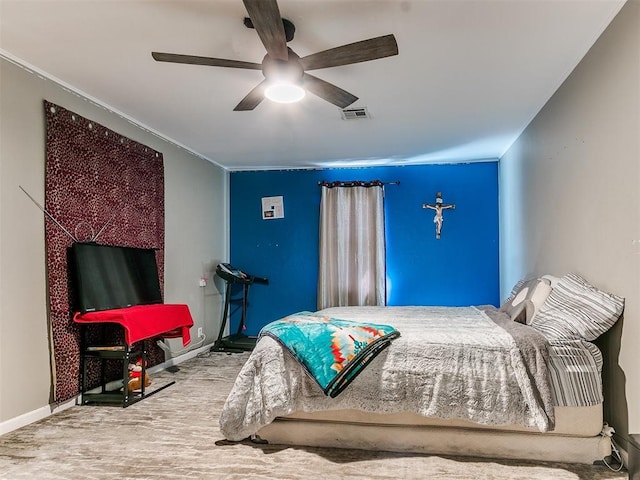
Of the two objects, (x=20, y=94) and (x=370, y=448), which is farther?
(x=20, y=94)

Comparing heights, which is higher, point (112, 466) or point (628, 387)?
point (628, 387)

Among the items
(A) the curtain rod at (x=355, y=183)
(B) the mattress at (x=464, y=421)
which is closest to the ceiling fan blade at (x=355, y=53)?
(B) the mattress at (x=464, y=421)

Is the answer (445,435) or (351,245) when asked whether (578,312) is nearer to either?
(445,435)

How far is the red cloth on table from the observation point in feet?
10.6

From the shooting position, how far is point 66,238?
329 centimetres

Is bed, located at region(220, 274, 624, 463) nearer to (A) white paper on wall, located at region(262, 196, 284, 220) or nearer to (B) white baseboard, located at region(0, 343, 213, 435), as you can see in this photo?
(B) white baseboard, located at region(0, 343, 213, 435)

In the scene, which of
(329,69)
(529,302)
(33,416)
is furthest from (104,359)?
(529,302)

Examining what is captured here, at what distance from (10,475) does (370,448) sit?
1.84 m

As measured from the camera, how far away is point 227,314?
5.71 meters

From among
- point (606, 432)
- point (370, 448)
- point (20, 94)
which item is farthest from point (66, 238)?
point (606, 432)

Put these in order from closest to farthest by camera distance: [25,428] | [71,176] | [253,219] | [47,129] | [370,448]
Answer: [370,448], [25,428], [47,129], [71,176], [253,219]

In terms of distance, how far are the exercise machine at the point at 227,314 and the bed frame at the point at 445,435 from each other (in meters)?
2.75

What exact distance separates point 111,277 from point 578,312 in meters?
3.31

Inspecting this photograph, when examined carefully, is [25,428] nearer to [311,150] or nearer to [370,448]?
[370,448]
